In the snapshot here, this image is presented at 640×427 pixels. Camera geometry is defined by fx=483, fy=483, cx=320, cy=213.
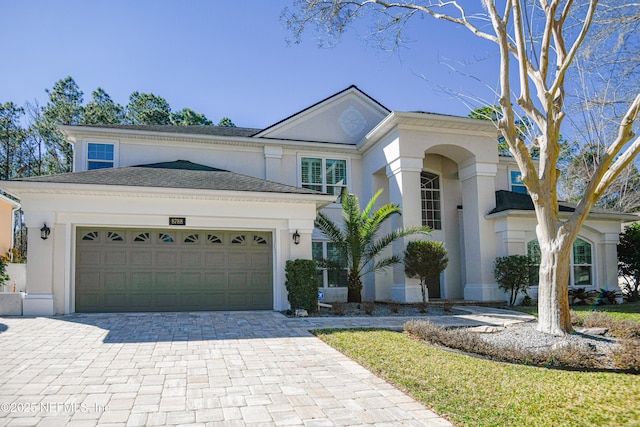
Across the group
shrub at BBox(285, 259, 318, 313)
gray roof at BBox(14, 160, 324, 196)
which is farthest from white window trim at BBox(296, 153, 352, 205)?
shrub at BBox(285, 259, 318, 313)

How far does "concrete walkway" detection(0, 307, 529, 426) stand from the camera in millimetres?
4789

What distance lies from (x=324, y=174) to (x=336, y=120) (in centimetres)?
229

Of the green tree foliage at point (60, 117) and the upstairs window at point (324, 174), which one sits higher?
the green tree foliage at point (60, 117)

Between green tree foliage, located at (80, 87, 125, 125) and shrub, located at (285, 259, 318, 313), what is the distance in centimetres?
2564

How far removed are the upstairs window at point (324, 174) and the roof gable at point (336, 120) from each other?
0.86 m

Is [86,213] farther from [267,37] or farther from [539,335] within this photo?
[539,335]

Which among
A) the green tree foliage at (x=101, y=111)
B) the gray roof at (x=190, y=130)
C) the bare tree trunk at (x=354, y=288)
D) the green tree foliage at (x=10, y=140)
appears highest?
the green tree foliage at (x=101, y=111)

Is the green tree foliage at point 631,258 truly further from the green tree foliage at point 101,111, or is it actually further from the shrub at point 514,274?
the green tree foliage at point 101,111

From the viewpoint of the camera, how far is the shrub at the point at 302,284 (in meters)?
12.6

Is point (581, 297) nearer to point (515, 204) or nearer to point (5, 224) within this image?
point (515, 204)

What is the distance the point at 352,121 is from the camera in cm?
1898

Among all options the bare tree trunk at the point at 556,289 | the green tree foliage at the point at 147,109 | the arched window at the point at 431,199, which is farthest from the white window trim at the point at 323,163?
the green tree foliage at the point at 147,109

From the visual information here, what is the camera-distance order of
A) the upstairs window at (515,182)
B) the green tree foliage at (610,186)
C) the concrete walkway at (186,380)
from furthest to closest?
1. the green tree foliage at (610,186)
2. the upstairs window at (515,182)
3. the concrete walkway at (186,380)

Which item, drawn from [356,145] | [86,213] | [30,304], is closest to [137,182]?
[86,213]
